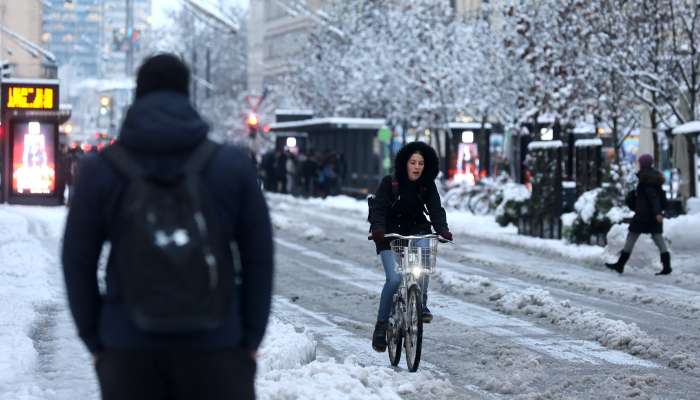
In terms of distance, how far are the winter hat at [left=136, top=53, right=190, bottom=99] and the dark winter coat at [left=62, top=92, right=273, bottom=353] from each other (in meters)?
0.04

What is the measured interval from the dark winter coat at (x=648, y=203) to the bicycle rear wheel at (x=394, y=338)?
1043cm

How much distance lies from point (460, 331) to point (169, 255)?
32.4 ft

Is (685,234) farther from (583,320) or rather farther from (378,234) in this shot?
(378,234)

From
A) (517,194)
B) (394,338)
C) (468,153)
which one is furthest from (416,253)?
(468,153)

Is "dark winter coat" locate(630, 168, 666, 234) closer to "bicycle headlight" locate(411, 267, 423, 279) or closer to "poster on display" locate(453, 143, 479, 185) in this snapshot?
"bicycle headlight" locate(411, 267, 423, 279)

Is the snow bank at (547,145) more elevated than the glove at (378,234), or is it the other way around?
the snow bank at (547,145)

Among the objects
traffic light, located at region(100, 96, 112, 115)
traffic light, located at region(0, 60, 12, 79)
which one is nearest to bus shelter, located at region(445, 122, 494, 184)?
traffic light, located at region(0, 60, 12, 79)

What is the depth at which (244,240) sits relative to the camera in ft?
15.4

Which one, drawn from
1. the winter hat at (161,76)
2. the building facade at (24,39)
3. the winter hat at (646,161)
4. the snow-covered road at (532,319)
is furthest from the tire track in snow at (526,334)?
the building facade at (24,39)

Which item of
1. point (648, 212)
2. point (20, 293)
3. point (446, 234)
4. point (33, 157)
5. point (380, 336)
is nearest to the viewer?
point (446, 234)

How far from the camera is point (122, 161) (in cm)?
459

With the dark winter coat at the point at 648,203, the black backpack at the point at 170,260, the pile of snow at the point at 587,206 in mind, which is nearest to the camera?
the black backpack at the point at 170,260

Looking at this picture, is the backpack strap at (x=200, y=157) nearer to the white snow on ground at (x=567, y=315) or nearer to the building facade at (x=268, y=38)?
the white snow on ground at (x=567, y=315)

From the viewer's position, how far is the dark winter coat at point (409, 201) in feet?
36.2
